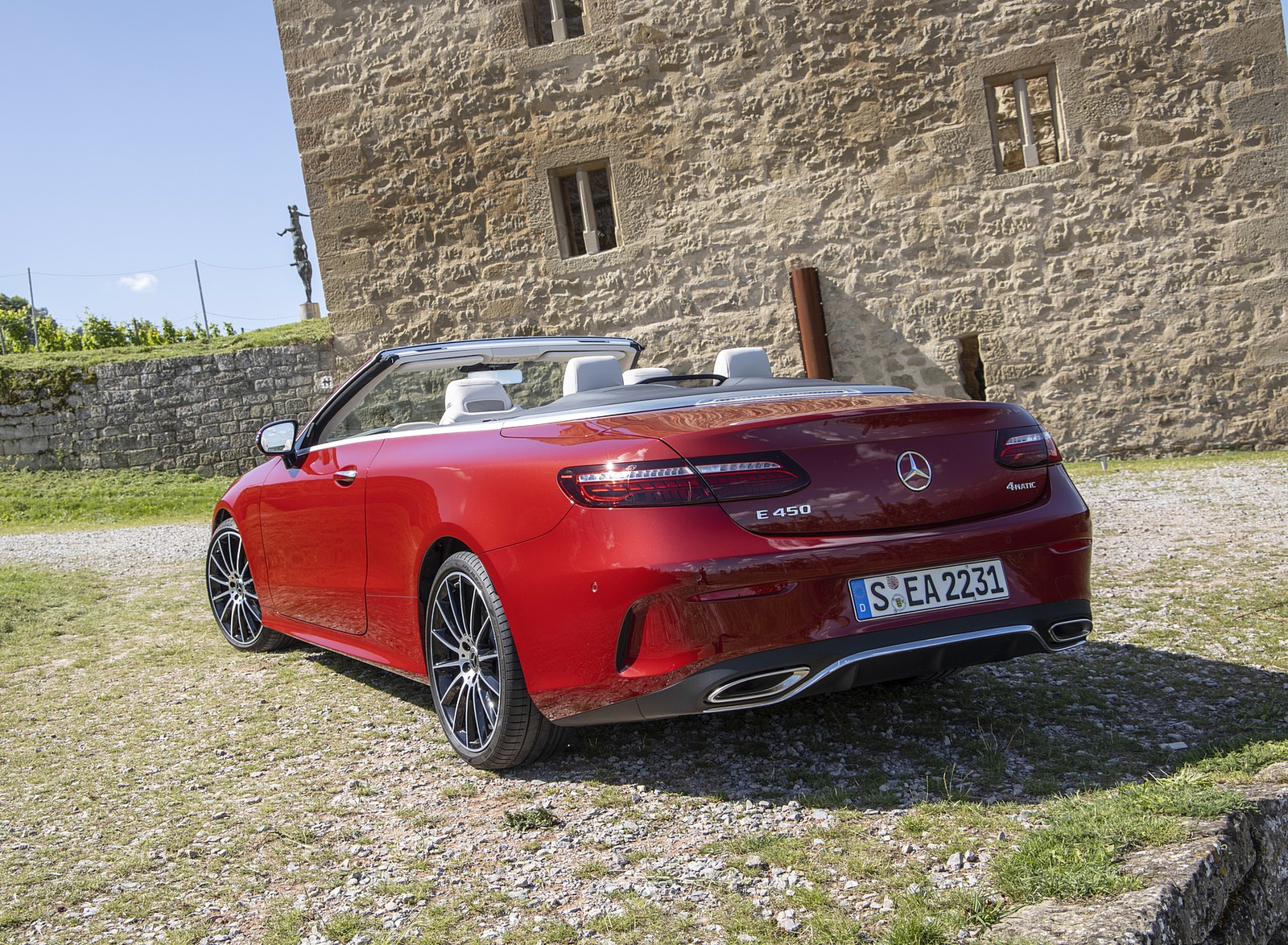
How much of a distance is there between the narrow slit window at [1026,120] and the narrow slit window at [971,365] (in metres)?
1.89

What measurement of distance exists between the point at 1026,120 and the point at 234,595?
1009cm

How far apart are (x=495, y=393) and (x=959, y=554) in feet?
6.38

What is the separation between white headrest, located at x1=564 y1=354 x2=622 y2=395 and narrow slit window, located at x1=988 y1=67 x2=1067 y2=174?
9602 mm

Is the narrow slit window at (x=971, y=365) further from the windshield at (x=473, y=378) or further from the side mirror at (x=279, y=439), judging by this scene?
the side mirror at (x=279, y=439)

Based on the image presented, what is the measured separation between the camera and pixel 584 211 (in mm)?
13539

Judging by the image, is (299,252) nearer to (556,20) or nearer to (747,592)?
(556,20)

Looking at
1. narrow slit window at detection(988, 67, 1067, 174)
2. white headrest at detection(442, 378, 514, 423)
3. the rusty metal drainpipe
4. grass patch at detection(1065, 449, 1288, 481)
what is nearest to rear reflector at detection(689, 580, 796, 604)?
white headrest at detection(442, 378, 514, 423)

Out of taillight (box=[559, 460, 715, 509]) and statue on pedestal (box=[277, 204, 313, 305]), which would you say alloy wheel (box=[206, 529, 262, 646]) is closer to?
taillight (box=[559, 460, 715, 509])

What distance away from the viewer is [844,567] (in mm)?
2881

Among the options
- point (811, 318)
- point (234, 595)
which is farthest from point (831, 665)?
point (811, 318)

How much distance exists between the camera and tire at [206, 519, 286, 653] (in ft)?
18.2

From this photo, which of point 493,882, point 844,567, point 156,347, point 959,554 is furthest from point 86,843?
point 156,347

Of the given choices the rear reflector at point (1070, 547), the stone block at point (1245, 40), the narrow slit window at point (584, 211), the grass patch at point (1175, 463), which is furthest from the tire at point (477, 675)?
the stone block at point (1245, 40)

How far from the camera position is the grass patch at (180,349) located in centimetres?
1631
